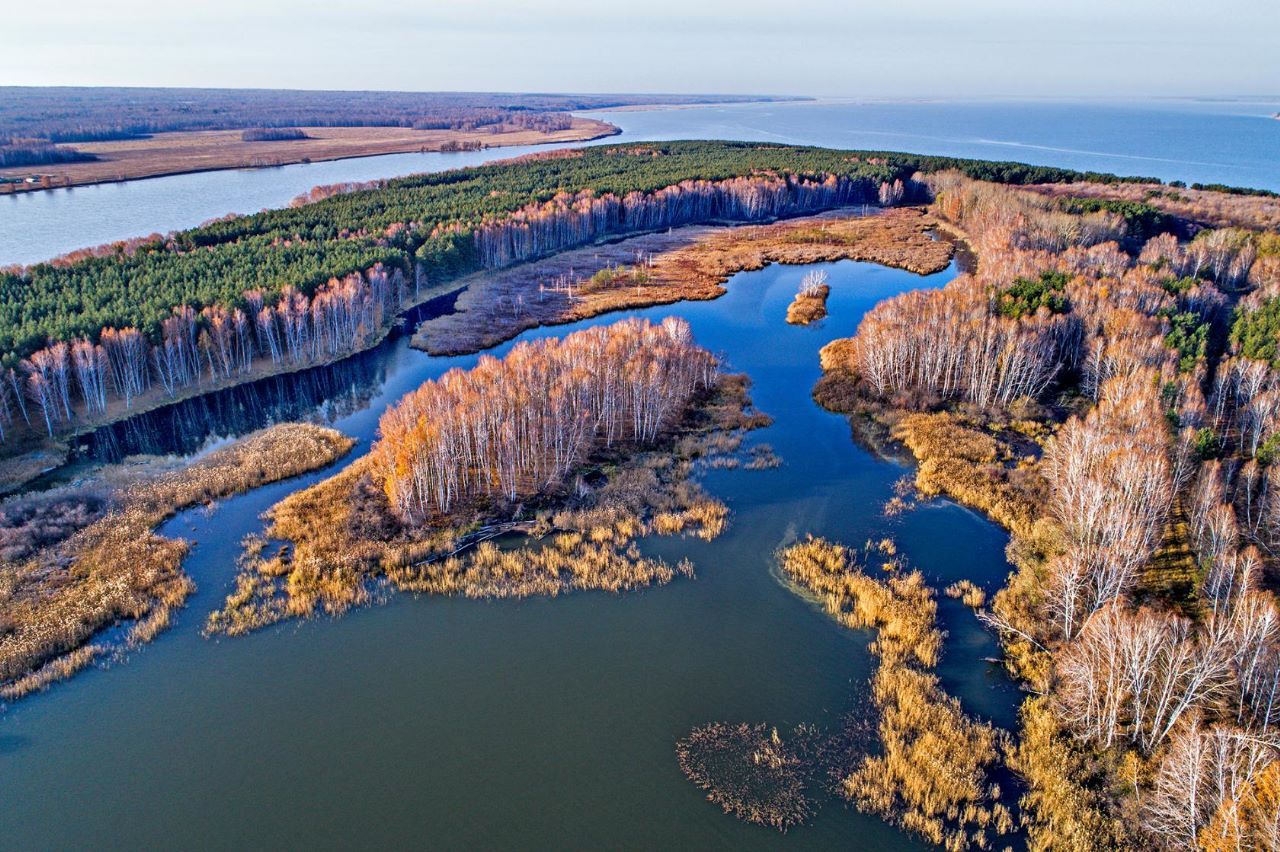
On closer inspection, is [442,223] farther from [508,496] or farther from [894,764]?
[894,764]

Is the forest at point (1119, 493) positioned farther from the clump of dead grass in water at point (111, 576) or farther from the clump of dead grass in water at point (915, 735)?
the clump of dead grass in water at point (111, 576)

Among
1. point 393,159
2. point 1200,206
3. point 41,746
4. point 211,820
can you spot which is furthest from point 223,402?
point 393,159

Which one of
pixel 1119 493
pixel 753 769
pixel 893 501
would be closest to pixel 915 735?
pixel 753 769

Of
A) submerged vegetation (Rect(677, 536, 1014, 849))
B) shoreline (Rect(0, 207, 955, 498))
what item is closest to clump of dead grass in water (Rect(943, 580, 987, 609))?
submerged vegetation (Rect(677, 536, 1014, 849))

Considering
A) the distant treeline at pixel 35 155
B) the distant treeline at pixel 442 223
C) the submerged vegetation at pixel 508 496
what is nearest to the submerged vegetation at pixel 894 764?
the submerged vegetation at pixel 508 496

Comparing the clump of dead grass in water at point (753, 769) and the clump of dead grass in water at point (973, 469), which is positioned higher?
the clump of dead grass in water at point (973, 469)

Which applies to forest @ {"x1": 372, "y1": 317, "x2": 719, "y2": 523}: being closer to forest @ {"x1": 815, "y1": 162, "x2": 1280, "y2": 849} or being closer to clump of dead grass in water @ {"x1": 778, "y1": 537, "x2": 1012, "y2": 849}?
forest @ {"x1": 815, "y1": 162, "x2": 1280, "y2": 849}
